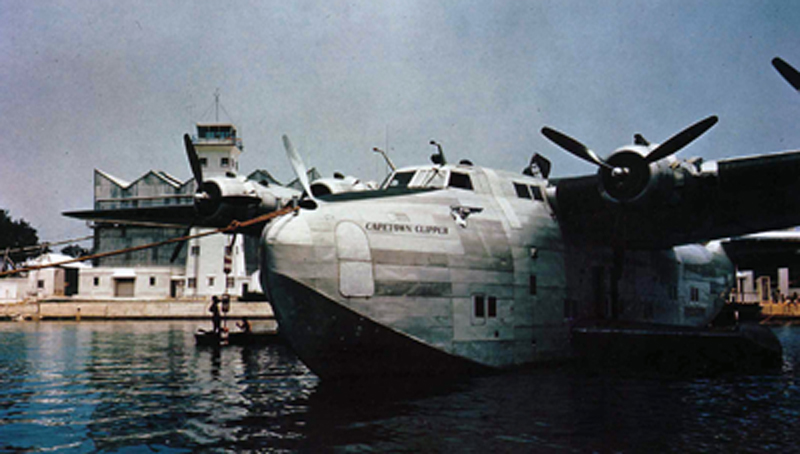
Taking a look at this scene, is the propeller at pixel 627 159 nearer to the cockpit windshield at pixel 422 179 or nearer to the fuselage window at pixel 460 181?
the fuselage window at pixel 460 181

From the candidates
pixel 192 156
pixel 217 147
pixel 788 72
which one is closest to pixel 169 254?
pixel 217 147

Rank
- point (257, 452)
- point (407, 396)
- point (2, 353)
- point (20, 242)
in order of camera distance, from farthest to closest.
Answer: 1. point (20, 242)
2. point (2, 353)
3. point (407, 396)
4. point (257, 452)

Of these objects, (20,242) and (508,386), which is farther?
(20,242)

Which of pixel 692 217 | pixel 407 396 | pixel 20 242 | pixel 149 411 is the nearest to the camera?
pixel 149 411

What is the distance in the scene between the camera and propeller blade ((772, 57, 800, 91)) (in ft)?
53.9

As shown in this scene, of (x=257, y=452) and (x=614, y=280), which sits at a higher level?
(x=614, y=280)

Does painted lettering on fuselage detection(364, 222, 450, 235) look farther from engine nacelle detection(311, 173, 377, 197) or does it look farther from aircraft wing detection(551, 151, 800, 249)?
engine nacelle detection(311, 173, 377, 197)

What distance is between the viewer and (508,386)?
16.5 m

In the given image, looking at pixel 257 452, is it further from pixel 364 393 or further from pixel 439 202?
pixel 439 202

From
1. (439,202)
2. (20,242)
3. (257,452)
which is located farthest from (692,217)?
(20,242)

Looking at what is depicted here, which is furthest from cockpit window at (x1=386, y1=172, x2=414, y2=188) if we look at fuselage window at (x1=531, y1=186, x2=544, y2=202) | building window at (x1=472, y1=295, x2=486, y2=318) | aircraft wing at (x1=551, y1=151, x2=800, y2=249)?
aircraft wing at (x1=551, y1=151, x2=800, y2=249)

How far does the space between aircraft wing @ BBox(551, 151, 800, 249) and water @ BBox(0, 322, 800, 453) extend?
4.82 metres

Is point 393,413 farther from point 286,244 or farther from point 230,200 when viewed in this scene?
point 230,200

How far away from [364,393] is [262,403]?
2.32 metres
